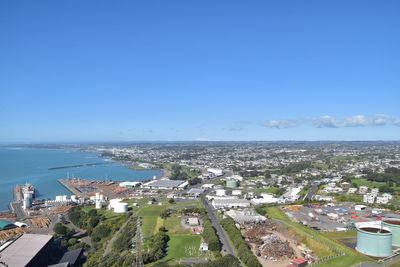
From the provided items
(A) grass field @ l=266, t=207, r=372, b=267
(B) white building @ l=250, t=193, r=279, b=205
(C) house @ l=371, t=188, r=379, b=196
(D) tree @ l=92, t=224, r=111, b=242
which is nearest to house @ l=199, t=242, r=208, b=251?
(A) grass field @ l=266, t=207, r=372, b=267

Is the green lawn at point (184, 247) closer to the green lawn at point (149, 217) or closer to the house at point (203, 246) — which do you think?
the house at point (203, 246)

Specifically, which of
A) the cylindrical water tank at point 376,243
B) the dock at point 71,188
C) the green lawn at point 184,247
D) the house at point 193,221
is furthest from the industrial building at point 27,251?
the dock at point 71,188

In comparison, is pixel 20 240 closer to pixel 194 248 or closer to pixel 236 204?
pixel 194 248

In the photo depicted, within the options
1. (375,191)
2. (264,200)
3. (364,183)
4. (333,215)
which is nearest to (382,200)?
(375,191)

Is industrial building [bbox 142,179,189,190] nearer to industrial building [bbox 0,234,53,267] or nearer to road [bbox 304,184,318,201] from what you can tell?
road [bbox 304,184,318,201]

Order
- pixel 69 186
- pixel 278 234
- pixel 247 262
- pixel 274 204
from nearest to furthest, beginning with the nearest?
pixel 247 262
pixel 278 234
pixel 274 204
pixel 69 186

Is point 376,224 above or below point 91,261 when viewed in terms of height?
above

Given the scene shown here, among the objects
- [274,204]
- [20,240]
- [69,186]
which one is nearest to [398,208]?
[274,204]
